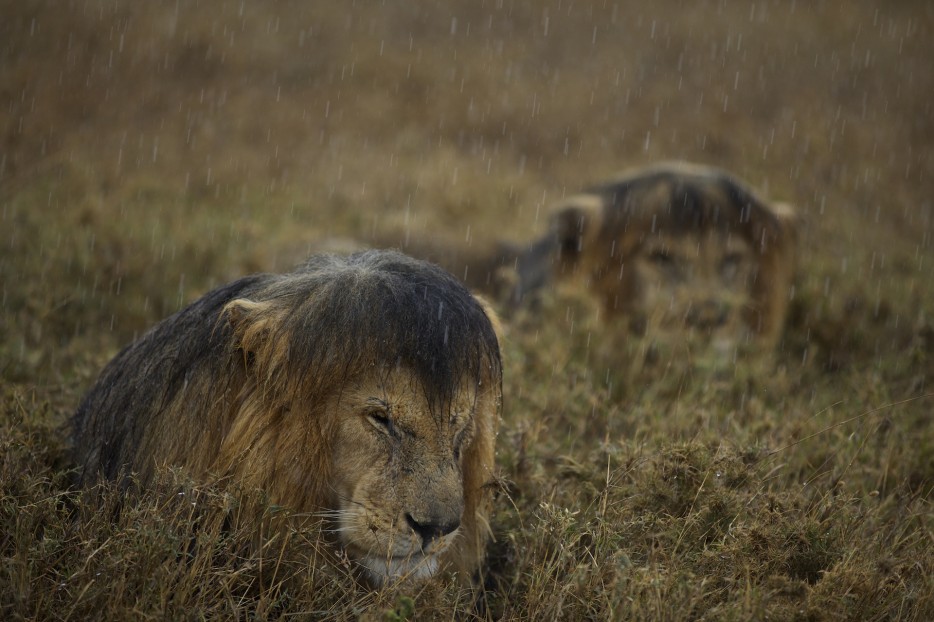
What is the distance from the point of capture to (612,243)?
779 cm

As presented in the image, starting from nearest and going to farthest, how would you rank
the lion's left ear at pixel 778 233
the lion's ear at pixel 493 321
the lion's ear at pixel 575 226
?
the lion's ear at pixel 493 321 → the lion's left ear at pixel 778 233 → the lion's ear at pixel 575 226

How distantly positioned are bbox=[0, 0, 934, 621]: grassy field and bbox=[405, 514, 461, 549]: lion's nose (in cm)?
25

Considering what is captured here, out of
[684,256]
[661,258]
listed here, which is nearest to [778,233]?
[684,256]

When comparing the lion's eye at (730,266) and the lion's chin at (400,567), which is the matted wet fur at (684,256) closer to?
the lion's eye at (730,266)

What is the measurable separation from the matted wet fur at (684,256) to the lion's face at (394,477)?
13.8ft

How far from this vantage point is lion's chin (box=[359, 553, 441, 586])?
3.04m

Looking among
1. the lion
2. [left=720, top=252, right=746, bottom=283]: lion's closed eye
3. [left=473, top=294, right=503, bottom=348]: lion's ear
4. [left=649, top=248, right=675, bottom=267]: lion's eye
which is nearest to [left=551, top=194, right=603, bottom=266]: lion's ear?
[left=649, top=248, right=675, bottom=267]: lion's eye

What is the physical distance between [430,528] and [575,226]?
17.2ft

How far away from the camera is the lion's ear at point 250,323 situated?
3.14 m

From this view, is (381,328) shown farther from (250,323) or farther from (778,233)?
(778,233)

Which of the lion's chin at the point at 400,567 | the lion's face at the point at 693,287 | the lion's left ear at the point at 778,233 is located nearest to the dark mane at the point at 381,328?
the lion's chin at the point at 400,567

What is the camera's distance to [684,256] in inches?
290

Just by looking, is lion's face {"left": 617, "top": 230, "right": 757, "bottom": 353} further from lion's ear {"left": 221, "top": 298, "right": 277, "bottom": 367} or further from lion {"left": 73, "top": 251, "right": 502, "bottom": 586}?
lion's ear {"left": 221, "top": 298, "right": 277, "bottom": 367}

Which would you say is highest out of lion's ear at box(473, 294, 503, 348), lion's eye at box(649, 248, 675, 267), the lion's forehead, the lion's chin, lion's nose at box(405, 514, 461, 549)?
lion's ear at box(473, 294, 503, 348)
